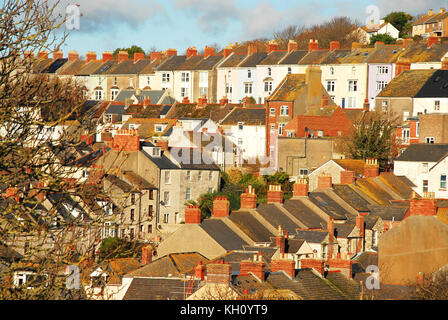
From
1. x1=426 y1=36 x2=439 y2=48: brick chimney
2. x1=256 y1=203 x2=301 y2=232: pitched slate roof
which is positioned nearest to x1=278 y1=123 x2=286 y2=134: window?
x1=426 y1=36 x2=439 y2=48: brick chimney

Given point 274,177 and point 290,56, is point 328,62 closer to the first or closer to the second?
point 290,56

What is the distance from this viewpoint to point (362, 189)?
53.4 m

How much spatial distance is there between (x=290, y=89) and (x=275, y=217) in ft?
93.0

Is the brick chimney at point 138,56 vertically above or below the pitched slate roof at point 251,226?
above

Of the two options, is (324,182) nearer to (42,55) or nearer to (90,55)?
(42,55)

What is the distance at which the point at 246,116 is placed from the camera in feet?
236

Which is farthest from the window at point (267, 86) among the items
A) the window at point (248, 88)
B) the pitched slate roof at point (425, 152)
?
the pitched slate roof at point (425, 152)

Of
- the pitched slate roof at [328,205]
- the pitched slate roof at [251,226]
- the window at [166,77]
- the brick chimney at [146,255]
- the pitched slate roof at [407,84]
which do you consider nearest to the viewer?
the brick chimney at [146,255]

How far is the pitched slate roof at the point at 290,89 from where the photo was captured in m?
70.1

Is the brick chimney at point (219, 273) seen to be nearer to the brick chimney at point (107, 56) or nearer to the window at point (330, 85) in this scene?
the window at point (330, 85)

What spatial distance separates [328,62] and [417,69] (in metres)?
9.33

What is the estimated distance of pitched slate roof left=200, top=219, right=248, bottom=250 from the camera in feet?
126

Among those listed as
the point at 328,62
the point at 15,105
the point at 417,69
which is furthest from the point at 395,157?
the point at 15,105

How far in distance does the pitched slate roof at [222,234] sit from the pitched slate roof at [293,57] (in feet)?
140
